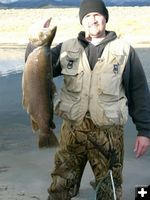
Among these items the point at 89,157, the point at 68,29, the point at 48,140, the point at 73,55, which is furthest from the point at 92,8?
the point at 68,29

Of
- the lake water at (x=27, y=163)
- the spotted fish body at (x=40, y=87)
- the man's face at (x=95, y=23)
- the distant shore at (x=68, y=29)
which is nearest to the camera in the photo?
the spotted fish body at (x=40, y=87)

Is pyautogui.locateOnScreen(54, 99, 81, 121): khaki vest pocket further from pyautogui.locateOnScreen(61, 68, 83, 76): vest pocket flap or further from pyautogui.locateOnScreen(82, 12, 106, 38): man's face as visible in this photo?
pyautogui.locateOnScreen(82, 12, 106, 38): man's face

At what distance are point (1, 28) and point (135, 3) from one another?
58.6 metres

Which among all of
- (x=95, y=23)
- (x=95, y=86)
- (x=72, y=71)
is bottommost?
(x=95, y=86)

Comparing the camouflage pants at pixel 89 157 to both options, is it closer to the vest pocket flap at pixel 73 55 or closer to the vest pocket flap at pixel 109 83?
the vest pocket flap at pixel 109 83

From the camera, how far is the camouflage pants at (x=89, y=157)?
466cm

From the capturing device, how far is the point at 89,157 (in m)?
4.77

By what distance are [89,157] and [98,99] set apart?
50 cm

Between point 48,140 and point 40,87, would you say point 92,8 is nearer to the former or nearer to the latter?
point 40,87

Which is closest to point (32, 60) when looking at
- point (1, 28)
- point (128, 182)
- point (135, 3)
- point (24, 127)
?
point (128, 182)

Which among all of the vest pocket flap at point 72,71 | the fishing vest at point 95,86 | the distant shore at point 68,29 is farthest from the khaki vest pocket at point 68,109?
the distant shore at point 68,29

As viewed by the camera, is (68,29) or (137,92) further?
(68,29)

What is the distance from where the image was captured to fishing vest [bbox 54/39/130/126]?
4539mm

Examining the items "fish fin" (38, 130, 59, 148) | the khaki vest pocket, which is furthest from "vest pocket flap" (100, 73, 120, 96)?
"fish fin" (38, 130, 59, 148)
